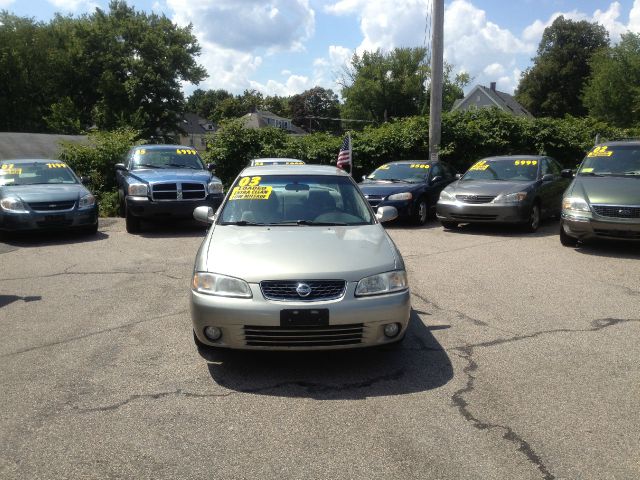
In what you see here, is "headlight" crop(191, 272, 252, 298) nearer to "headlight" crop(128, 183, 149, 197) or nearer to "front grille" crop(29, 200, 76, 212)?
"front grille" crop(29, 200, 76, 212)

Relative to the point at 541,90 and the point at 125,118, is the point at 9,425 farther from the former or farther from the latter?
the point at 541,90

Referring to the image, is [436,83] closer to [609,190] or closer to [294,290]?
[609,190]

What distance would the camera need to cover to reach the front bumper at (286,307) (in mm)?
4219

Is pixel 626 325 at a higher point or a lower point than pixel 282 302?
lower

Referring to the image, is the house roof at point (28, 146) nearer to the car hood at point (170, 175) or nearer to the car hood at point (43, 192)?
the car hood at point (170, 175)

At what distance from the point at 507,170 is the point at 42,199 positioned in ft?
30.8

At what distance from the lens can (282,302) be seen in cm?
423

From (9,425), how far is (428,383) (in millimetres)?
2806

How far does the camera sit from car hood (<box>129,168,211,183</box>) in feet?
39.6

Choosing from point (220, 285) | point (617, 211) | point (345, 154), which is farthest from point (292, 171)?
point (345, 154)

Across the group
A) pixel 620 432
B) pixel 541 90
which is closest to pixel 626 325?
pixel 620 432

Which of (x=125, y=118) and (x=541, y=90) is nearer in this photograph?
(x=125, y=118)

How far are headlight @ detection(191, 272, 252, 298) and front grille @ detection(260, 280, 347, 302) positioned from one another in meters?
0.15

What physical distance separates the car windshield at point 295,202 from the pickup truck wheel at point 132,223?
6667 mm
